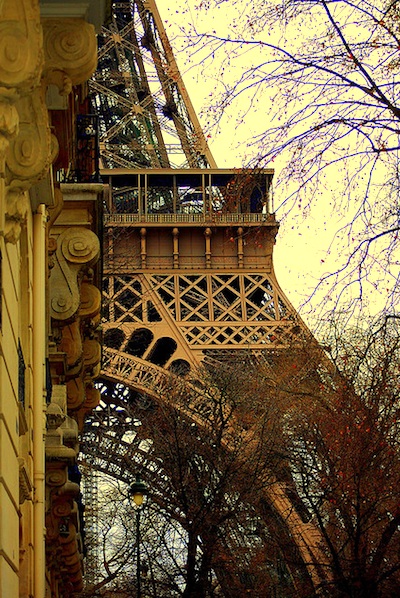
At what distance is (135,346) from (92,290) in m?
35.3

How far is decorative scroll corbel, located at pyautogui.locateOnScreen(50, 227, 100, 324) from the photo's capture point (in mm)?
17922

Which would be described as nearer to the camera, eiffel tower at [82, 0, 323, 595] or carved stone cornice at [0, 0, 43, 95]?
carved stone cornice at [0, 0, 43, 95]

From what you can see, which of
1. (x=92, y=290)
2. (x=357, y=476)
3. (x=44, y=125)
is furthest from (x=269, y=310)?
(x=44, y=125)

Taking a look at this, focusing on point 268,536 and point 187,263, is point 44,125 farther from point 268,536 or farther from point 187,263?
point 187,263

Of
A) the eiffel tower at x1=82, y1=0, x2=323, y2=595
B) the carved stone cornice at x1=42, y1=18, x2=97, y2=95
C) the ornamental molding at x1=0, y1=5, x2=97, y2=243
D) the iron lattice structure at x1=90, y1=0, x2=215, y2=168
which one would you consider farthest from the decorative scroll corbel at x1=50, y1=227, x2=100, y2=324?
the iron lattice structure at x1=90, y1=0, x2=215, y2=168

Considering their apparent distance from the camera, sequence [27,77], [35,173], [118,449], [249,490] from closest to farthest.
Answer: [27,77] → [35,173] → [249,490] → [118,449]

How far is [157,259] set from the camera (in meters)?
59.2

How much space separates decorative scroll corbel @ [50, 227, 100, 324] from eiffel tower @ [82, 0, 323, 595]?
2519 centimetres

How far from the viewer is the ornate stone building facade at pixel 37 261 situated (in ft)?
23.4

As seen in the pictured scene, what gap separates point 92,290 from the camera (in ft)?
69.3

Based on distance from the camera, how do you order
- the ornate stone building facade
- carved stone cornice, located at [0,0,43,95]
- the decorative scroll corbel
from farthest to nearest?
the decorative scroll corbel → the ornate stone building facade → carved stone cornice, located at [0,0,43,95]

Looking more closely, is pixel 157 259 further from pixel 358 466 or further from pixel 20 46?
pixel 20 46

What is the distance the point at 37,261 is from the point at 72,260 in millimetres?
6550

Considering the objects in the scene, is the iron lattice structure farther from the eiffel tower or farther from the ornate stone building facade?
the ornate stone building facade
